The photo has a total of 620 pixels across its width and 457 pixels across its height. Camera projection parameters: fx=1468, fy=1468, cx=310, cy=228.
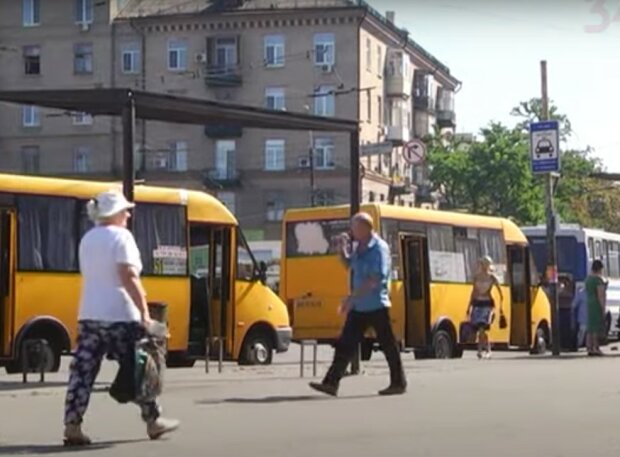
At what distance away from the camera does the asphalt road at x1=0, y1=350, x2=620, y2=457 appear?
34.4 feet

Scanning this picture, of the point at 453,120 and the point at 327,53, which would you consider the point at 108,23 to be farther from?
the point at 453,120

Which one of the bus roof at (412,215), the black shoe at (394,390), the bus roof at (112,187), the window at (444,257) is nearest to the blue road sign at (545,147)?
the bus roof at (412,215)

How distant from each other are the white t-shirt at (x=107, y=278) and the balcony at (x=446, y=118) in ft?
269

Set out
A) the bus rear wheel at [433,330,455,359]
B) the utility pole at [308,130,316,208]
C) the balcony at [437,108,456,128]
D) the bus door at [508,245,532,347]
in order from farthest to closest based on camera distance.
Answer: the balcony at [437,108,456,128]
the utility pole at [308,130,316,208]
the bus door at [508,245,532,347]
the bus rear wheel at [433,330,455,359]

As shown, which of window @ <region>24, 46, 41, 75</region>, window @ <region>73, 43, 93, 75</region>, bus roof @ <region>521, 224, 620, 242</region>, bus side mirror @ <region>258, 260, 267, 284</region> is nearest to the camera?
bus side mirror @ <region>258, 260, 267, 284</region>

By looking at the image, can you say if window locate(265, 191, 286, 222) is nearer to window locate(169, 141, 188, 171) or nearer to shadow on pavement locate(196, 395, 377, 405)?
window locate(169, 141, 188, 171)

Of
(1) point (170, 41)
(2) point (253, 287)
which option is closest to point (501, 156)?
(1) point (170, 41)

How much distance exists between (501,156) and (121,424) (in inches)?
2815

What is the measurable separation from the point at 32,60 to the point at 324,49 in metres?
15.5

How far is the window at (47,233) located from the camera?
2070 centimetres

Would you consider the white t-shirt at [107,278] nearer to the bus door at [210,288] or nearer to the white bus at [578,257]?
the bus door at [210,288]

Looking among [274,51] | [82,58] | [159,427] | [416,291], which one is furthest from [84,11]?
[159,427]

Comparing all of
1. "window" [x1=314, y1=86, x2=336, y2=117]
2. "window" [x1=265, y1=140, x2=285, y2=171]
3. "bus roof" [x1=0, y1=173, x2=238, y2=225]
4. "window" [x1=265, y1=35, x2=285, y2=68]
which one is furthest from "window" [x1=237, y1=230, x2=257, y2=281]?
"window" [x1=265, y1=35, x2=285, y2=68]

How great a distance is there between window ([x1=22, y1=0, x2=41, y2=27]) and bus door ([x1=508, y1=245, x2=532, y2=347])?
164 ft
